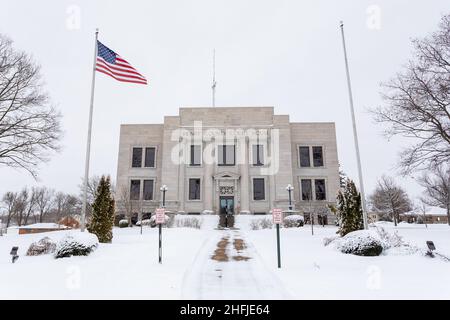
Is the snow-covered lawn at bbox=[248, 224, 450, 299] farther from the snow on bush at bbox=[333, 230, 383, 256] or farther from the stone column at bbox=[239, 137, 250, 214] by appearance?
the stone column at bbox=[239, 137, 250, 214]

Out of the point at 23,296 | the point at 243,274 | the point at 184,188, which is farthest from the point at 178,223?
the point at 23,296

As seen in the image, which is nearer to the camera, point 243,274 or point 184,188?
point 243,274

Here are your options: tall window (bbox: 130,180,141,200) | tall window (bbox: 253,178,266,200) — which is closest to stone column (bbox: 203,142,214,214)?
tall window (bbox: 253,178,266,200)

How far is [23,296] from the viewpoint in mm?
6203

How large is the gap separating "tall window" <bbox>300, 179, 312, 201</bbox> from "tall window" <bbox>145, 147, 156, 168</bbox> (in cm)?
2188

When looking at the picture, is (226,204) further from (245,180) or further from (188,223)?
(188,223)

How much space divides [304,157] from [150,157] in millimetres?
22704

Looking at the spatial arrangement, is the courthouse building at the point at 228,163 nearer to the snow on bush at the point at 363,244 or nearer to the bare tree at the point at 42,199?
the snow on bush at the point at 363,244

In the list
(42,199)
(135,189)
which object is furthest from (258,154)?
(42,199)

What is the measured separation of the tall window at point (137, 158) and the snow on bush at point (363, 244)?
3453 cm

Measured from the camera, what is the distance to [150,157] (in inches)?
1666

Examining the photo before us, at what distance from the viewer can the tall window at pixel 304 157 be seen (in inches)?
1633
